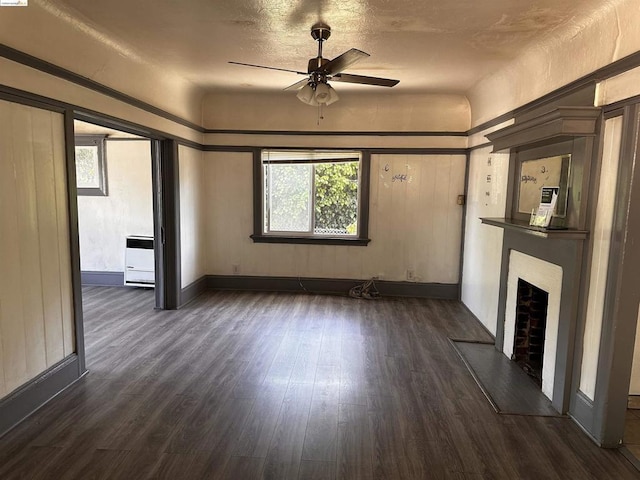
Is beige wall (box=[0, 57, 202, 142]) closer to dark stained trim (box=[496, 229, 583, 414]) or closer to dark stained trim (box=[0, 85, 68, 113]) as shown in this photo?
dark stained trim (box=[0, 85, 68, 113])

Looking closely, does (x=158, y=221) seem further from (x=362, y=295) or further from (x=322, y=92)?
(x=362, y=295)

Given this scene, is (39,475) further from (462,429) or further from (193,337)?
(462,429)

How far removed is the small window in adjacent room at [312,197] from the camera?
556cm

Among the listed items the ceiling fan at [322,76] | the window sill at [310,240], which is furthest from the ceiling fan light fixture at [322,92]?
the window sill at [310,240]

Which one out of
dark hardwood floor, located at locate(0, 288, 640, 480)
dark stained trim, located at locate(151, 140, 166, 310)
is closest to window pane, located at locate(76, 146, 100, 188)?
dark stained trim, located at locate(151, 140, 166, 310)

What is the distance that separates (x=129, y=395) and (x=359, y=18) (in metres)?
3.09

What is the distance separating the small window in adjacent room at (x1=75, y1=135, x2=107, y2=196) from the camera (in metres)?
5.73

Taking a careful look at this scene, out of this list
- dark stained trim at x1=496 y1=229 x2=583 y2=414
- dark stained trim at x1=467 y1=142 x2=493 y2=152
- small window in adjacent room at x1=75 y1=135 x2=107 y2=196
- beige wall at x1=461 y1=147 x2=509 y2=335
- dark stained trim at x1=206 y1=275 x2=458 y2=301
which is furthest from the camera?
small window in adjacent room at x1=75 y1=135 x2=107 y2=196

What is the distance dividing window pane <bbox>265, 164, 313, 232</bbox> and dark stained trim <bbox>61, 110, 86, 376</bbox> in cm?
298

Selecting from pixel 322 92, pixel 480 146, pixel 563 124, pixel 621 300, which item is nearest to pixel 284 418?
pixel 621 300

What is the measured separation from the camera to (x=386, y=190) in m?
5.47

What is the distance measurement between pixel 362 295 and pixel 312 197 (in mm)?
1520

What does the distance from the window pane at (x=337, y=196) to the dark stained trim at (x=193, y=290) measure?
1.82 metres

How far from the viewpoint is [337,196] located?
221 inches
